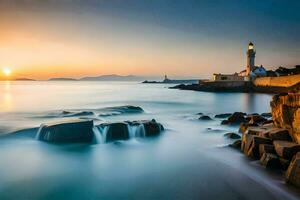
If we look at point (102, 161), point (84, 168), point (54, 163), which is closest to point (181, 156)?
point (102, 161)

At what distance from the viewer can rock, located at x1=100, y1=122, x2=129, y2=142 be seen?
10.5 meters

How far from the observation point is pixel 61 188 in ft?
20.5

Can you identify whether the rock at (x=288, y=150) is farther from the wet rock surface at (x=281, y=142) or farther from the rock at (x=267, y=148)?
the rock at (x=267, y=148)

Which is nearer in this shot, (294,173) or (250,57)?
(294,173)

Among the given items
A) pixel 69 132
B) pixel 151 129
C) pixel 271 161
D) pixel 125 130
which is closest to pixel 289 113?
pixel 271 161

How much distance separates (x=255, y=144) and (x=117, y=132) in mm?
5248

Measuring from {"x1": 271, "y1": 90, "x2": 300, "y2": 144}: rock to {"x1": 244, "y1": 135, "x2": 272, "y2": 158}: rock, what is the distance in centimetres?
82

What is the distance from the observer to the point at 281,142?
7.06 meters

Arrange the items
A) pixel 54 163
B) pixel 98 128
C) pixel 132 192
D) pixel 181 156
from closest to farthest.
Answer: pixel 132 192, pixel 54 163, pixel 181 156, pixel 98 128

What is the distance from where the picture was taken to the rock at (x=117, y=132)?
34.4ft

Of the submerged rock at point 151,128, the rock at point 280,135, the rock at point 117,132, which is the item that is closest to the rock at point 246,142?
the rock at point 280,135

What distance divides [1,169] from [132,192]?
3959 mm

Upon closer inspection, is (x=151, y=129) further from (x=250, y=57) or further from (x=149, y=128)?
(x=250, y=57)

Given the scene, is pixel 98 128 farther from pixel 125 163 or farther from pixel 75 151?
pixel 125 163
